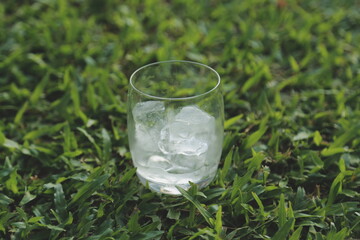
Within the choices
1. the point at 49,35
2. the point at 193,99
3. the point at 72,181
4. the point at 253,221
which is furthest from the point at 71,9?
the point at 253,221

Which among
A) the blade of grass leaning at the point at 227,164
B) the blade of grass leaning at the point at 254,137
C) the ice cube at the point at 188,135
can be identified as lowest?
the blade of grass leaning at the point at 254,137

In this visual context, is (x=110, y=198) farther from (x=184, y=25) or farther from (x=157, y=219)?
(x=184, y=25)

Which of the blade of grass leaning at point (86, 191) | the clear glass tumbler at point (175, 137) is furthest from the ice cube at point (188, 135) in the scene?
the blade of grass leaning at point (86, 191)

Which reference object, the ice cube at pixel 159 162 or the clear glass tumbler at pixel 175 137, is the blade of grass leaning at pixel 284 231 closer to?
the clear glass tumbler at pixel 175 137

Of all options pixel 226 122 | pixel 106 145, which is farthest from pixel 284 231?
pixel 106 145

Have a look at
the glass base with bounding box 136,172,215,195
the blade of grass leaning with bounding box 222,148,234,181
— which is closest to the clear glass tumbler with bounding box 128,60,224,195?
the glass base with bounding box 136,172,215,195

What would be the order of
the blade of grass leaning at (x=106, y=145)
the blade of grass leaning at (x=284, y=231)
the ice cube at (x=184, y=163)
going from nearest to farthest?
the blade of grass leaning at (x=284, y=231), the ice cube at (x=184, y=163), the blade of grass leaning at (x=106, y=145)
